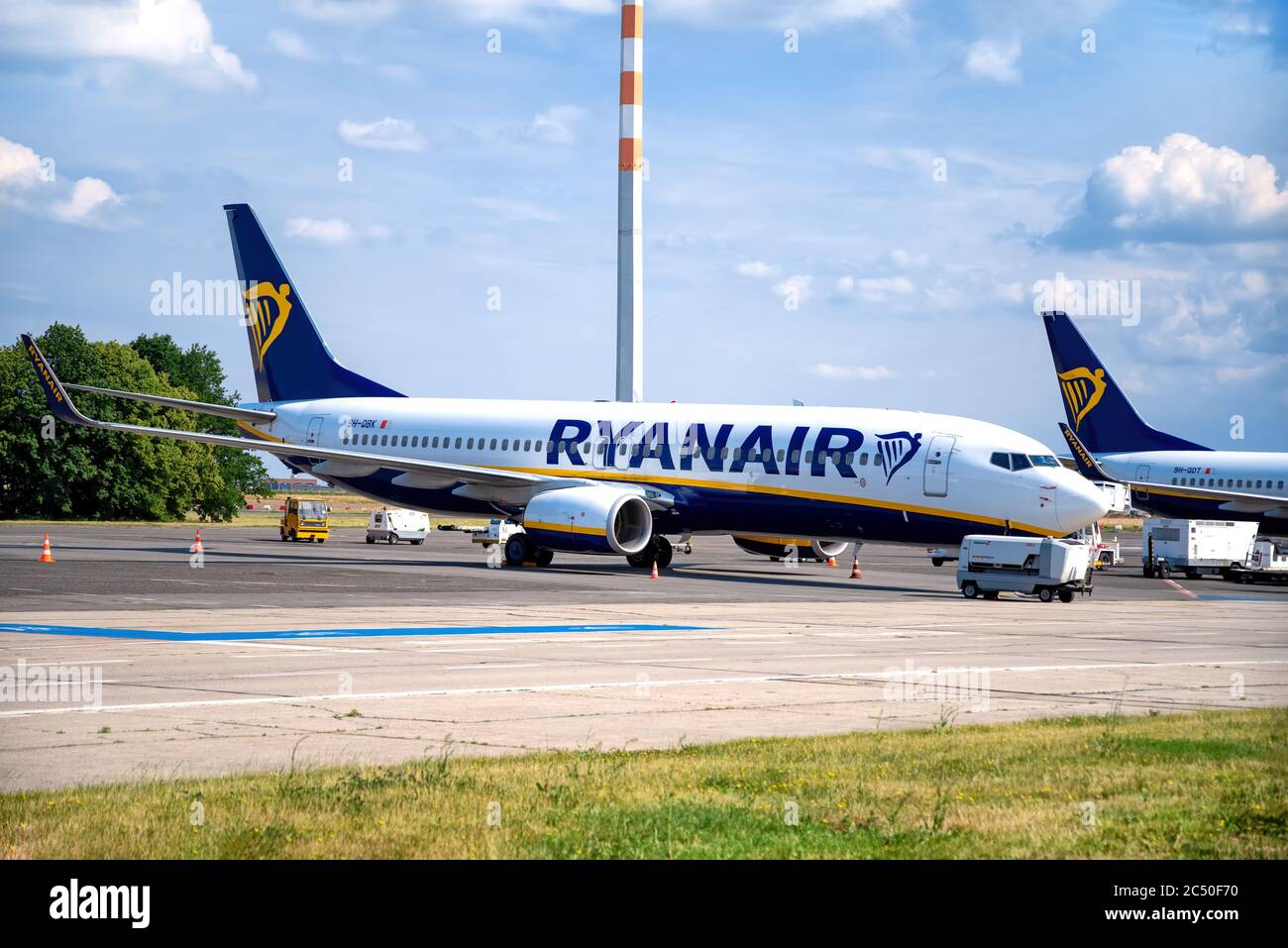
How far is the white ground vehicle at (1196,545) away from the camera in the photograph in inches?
2039

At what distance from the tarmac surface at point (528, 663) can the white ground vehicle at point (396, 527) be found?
3146cm

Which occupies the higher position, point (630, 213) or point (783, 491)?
point (630, 213)

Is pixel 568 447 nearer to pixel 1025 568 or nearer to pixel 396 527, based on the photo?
pixel 1025 568

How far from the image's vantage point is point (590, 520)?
135 ft

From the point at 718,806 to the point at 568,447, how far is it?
35.7 m

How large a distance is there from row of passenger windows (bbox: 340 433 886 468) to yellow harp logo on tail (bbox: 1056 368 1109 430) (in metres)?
30.3

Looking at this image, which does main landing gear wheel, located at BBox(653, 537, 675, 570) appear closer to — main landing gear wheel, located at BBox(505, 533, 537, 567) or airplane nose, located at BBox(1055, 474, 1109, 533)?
main landing gear wheel, located at BBox(505, 533, 537, 567)

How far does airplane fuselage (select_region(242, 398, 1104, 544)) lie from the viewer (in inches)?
1486

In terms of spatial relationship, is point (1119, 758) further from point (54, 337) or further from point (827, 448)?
point (54, 337)

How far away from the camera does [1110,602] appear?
3572 cm

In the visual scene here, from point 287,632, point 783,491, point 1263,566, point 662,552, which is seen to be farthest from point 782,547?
point 287,632

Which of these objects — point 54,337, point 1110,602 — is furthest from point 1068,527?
point 54,337

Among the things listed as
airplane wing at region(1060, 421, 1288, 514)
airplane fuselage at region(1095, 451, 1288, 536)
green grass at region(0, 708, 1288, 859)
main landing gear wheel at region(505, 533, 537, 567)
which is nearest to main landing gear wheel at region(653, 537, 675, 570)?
main landing gear wheel at region(505, 533, 537, 567)
